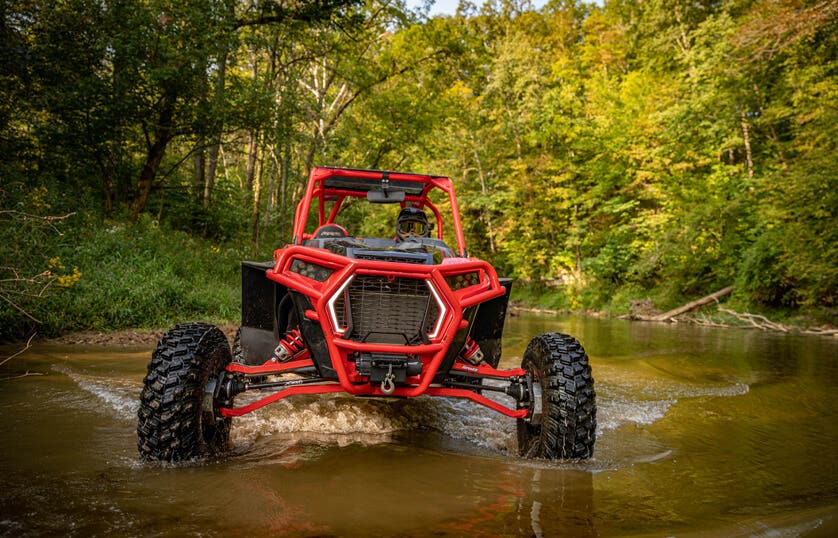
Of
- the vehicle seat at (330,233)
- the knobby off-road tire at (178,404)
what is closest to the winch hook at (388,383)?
the knobby off-road tire at (178,404)

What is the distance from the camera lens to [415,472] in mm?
3037

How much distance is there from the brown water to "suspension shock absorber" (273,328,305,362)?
566mm

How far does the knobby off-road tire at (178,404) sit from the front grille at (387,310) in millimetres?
883

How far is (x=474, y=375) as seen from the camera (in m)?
3.54

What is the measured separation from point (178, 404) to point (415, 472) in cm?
138

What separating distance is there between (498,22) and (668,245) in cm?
2147

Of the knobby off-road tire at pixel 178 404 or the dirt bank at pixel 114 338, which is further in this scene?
the dirt bank at pixel 114 338

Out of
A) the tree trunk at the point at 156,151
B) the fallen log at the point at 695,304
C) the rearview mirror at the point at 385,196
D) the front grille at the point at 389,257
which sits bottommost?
the fallen log at the point at 695,304

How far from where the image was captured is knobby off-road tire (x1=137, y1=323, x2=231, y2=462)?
9.99 feet

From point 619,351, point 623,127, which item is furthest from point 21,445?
point 623,127

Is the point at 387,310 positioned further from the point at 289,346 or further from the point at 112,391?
the point at 112,391

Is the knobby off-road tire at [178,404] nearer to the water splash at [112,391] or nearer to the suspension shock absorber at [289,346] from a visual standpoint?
the suspension shock absorber at [289,346]

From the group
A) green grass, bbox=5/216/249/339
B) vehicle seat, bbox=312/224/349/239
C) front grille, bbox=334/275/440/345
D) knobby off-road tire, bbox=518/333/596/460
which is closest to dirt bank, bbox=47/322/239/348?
green grass, bbox=5/216/249/339

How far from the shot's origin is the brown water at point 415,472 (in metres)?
2.29
